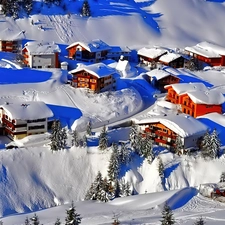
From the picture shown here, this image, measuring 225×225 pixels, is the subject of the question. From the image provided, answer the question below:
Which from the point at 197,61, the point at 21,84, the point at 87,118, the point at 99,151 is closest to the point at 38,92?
the point at 21,84

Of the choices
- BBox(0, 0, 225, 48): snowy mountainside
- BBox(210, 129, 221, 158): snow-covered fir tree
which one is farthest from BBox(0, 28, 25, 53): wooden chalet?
BBox(210, 129, 221, 158): snow-covered fir tree

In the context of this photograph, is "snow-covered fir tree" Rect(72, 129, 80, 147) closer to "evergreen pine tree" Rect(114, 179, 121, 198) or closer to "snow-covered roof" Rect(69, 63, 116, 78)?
"evergreen pine tree" Rect(114, 179, 121, 198)

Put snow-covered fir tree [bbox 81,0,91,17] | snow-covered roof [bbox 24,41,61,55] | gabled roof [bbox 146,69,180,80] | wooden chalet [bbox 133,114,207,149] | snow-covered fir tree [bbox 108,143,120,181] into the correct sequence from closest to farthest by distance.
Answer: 1. snow-covered fir tree [bbox 108,143,120,181]
2. wooden chalet [bbox 133,114,207,149]
3. gabled roof [bbox 146,69,180,80]
4. snow-covered roof [bbox 24,41,61,55]
5. snow-covered fir tree [bbox 81,0,91,17]

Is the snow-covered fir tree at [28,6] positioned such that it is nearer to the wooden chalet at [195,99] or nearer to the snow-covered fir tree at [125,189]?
the wooden chalet at [195,99]

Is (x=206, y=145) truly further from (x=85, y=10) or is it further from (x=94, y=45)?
(x=85, y=10)

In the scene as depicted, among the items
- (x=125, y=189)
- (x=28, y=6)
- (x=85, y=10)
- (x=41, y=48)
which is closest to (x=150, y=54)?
(x=85, y=10)
